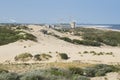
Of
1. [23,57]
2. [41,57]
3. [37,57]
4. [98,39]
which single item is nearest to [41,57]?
[41,57]

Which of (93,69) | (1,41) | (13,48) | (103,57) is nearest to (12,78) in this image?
(93,69)

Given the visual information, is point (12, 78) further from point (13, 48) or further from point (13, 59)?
point (13, 48)

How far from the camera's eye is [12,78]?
56.9 ft

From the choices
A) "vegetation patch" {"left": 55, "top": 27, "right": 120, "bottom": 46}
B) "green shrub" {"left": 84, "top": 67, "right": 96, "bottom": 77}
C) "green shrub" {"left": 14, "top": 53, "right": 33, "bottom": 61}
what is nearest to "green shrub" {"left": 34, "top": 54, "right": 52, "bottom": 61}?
"green shrub" {"left": 14, "top": 53, "right": 33, "bottom": 61}

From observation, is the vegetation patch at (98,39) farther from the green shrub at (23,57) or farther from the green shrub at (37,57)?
the green shrub at (23,57)

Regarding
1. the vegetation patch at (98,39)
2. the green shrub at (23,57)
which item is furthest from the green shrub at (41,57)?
the vegetation patch at (98,39)

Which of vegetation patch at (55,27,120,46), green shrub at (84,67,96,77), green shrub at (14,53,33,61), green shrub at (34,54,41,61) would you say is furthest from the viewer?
vegetation patch at (55,27,120,46)

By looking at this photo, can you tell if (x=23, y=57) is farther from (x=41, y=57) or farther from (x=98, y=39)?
(x=98, y=39)

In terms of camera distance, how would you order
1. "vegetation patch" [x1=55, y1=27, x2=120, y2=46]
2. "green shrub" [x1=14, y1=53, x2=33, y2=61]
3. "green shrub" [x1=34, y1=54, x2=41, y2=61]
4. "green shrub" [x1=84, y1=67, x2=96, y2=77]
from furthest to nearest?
"vegetation patch" [x1=55, y1=27, x2=120, y2=46]
"green shrub" [x1=14, y1=53, x2=33, y2=61]
"green shrub" [x1=34, y1=54, x2=41, y2=61]
"green shrub" [x1=84, y1=67, x2=96, y2=77]

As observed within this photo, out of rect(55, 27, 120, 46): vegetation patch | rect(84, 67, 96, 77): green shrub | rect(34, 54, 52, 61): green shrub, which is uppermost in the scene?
rect(84, 67, 96, 77): green shrub

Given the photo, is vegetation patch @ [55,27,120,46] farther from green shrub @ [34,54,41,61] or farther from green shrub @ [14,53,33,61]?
green shrub @ [14,53,33,61]

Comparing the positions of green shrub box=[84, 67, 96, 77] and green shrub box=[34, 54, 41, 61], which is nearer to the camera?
green shrub box=[84, 67, 96, 77]

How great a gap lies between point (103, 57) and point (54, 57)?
17.7 feet

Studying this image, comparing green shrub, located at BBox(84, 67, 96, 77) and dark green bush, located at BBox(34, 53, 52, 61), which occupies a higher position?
green shrub, located at BBox(84, 67, 96, 77)
